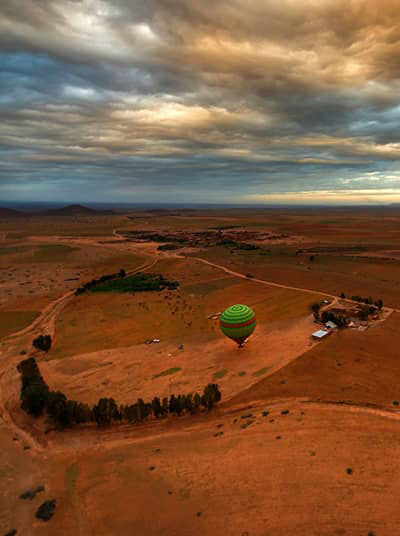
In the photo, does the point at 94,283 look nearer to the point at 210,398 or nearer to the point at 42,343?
the point at 42,343

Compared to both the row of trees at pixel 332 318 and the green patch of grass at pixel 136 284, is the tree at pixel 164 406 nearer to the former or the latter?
the row of trees at pixel 332 318

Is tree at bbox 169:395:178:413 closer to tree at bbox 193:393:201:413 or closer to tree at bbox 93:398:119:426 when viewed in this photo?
tree at bbox 193:393:201:413

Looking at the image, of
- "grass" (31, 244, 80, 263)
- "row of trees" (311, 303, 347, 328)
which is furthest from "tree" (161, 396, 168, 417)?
"grass" (31, 244, 80, 263)

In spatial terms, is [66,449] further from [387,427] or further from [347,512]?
[387,427]

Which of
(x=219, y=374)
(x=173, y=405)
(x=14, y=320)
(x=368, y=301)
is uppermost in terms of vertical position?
(x=368, y=301)

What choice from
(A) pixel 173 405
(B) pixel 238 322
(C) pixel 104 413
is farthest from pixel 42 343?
(B) pixel 238 322
